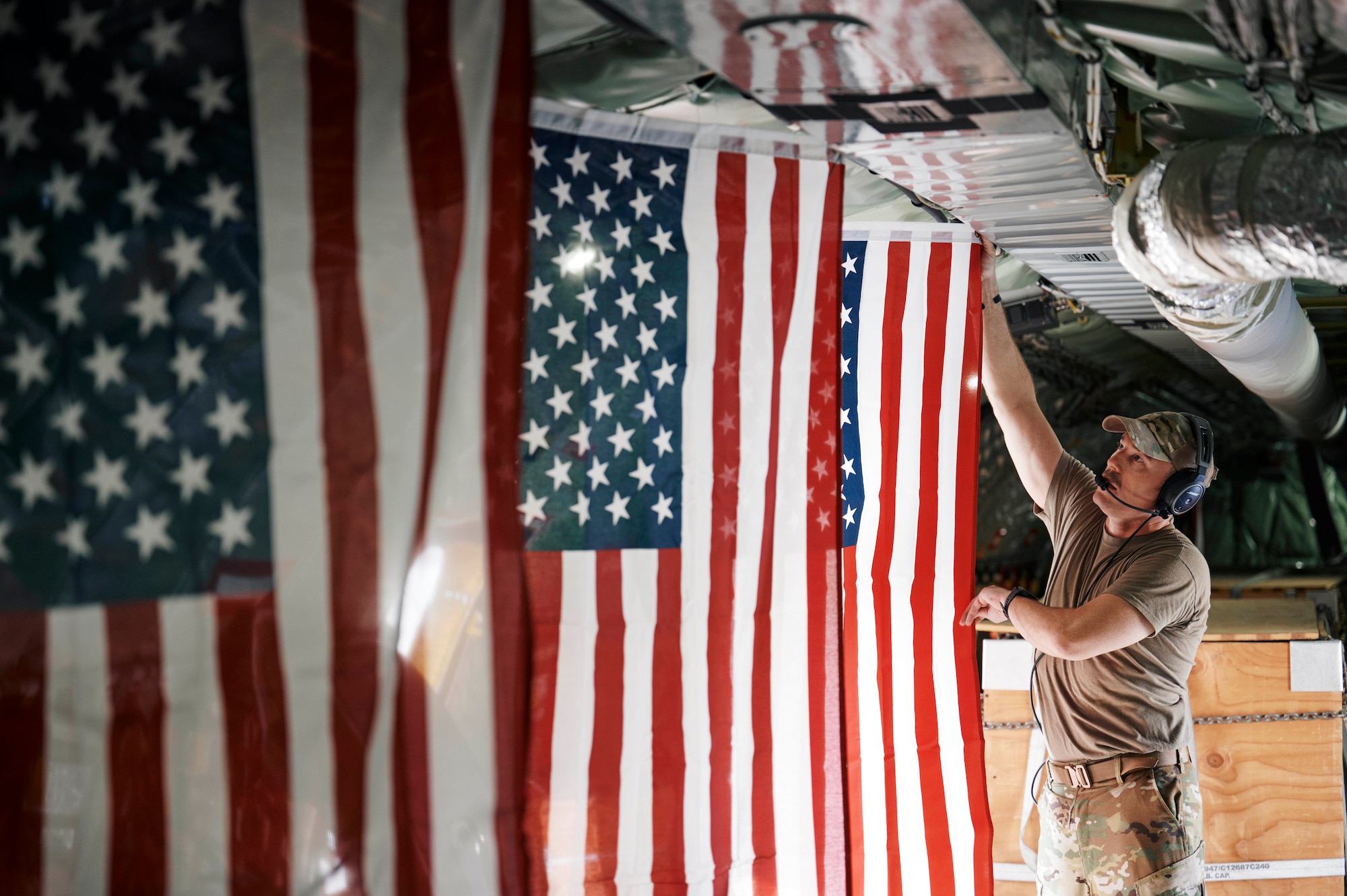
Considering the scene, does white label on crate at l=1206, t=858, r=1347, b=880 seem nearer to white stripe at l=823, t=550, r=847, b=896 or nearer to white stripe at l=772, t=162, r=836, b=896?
white stripe at l=823, t=550, r=847, b=896

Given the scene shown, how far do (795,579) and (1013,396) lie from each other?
1.48 m

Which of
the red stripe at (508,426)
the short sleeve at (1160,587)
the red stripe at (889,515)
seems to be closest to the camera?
the red stripe at (508,426)

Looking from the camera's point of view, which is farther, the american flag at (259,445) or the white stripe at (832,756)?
the white stripe at (832,756)

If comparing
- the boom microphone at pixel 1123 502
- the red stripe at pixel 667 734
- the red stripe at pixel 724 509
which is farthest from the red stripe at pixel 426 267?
the boom microphone at pixel 1123 502

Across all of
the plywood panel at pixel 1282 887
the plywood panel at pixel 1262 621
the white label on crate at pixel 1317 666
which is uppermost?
the plywood panel at pixel 1262 621

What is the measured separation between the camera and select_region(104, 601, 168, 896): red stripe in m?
1.69

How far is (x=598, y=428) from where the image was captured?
2.42 m

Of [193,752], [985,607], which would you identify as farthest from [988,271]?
[193,752]

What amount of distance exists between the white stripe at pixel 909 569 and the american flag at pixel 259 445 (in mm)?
1845

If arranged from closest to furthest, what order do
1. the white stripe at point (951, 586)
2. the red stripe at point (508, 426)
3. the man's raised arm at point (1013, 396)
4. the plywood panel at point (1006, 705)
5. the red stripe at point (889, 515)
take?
the red stripe at point (508, 426), the red stripe at point (889, 515), the white stripe at point (951, 586), the man's raised arm at point (1013, 396), the plywood panel at point (1006, 705)

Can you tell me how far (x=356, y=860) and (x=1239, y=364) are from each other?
12.5 feet

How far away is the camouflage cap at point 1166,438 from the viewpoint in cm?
340

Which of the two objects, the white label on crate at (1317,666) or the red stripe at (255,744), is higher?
the red stripe at (255,744)

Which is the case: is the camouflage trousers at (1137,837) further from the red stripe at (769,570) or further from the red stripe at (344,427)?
the red stripe at (344,427)
